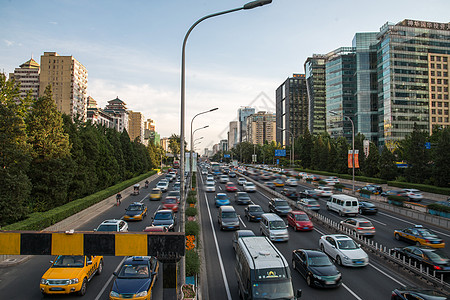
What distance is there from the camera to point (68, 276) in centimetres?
1131

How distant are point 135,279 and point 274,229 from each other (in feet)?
35.2

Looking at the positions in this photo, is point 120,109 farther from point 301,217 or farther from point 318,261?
point 318,261

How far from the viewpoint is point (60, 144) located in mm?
26031

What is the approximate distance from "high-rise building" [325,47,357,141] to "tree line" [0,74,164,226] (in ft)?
347

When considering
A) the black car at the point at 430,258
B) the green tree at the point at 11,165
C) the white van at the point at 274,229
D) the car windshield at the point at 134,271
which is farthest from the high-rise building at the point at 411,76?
the green tree at the point at 11,165

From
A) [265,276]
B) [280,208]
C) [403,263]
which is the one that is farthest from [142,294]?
[280,208]

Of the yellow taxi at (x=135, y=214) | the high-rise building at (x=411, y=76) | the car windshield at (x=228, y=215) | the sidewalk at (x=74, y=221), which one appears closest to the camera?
the sidewalk at (x=74, y=221)

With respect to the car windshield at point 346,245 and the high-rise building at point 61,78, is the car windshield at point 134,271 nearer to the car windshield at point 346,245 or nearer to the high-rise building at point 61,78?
the car windshield at point 346,245

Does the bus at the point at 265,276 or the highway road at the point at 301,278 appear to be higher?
the bus at the point at 265,276

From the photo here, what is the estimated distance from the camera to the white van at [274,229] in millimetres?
18953

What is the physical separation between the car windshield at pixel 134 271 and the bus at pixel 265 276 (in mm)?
3994

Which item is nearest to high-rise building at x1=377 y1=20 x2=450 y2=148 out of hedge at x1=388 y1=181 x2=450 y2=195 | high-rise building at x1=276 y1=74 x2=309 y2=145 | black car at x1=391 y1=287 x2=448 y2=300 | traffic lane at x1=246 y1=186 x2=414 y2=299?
hedge at x1=388 y1=181 x2=450 y2=195

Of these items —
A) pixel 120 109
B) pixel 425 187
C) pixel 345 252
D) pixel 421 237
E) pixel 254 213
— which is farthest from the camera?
pixel 120 109

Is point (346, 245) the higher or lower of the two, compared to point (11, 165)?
lower
